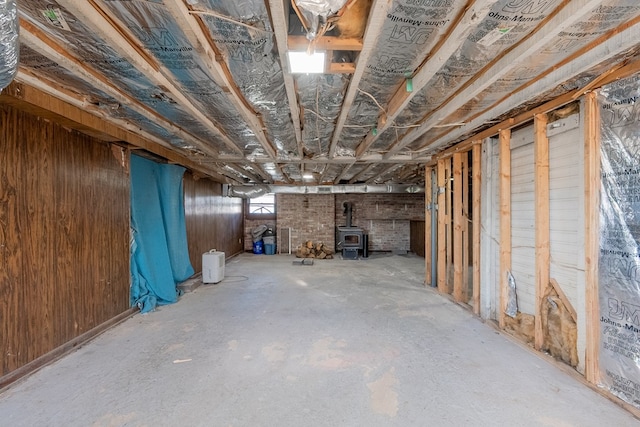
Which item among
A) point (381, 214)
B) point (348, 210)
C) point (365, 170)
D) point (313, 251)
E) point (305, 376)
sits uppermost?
point (365, 170)

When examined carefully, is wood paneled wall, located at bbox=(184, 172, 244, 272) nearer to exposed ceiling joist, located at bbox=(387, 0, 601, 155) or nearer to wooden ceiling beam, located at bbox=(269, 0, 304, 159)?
wooden ceiling beam, located at bbox=(269, 0, 304, 159)

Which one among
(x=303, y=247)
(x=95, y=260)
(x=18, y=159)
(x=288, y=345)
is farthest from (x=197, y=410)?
(x=303, y=247)

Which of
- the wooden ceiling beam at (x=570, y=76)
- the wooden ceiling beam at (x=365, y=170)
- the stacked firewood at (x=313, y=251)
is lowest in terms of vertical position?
the stacked firewood at (x=313, y=251)

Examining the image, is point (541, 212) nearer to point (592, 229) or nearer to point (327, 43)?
point (592, 229)

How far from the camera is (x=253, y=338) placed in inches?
106

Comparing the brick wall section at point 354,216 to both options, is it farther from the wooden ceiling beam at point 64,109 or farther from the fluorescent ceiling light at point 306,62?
the fluorescent ceiling light at point 306,62

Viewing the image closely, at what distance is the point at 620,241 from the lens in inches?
69.8

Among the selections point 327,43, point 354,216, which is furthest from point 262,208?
point 327,43

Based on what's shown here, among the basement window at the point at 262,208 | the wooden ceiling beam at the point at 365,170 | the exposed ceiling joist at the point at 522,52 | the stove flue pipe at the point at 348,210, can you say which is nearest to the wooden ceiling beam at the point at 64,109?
the exposed ceiling joist at the point at 522,52

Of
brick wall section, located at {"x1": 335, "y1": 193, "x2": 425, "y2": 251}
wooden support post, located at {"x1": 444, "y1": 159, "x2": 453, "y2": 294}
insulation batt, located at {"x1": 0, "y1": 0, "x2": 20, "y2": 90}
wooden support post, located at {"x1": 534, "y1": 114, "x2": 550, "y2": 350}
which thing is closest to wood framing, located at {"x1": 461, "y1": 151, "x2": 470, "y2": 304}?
wooden support post, located at {"x1": 444, "y1": 159, "x2": 453, "y2": 294}

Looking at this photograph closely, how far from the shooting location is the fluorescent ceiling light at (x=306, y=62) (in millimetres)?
1558

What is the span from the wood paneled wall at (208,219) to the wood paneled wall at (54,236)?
1.86 meters

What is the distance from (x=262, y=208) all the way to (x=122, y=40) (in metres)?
7.49

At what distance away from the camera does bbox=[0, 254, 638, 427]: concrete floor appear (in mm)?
1664
